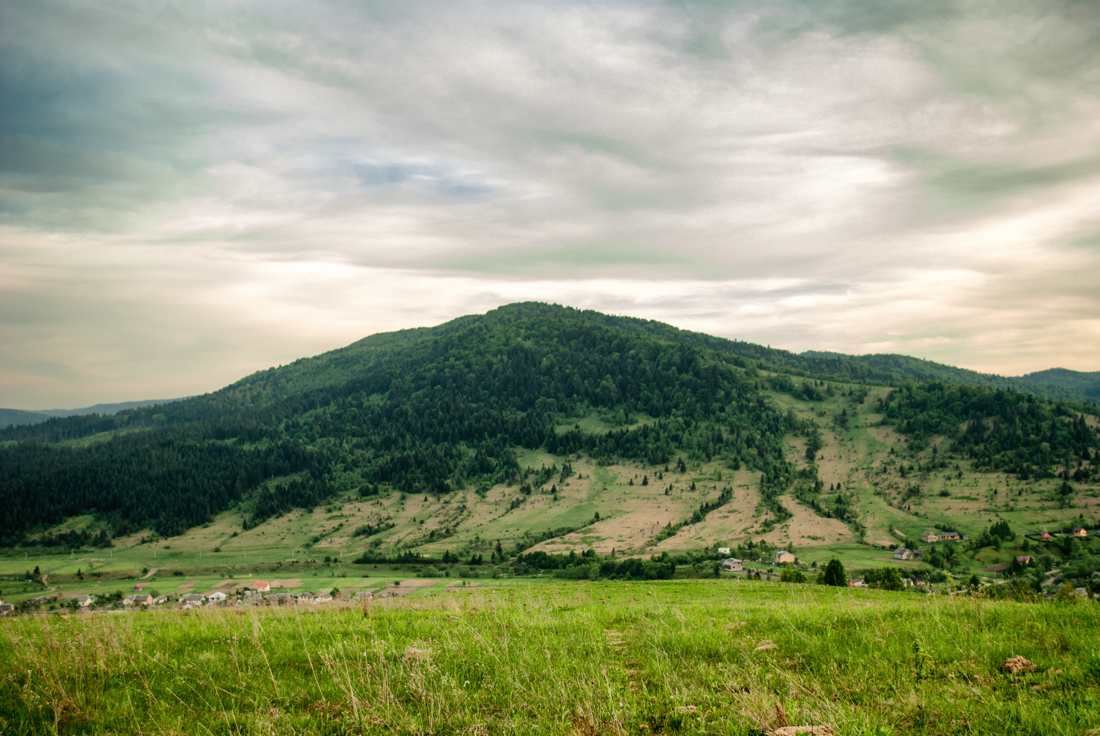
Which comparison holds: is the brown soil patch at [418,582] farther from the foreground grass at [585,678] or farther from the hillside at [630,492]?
the foreground grass at [585,678]

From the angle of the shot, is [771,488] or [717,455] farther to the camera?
[717,455]

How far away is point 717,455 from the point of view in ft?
602

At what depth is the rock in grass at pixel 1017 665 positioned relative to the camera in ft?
20.7

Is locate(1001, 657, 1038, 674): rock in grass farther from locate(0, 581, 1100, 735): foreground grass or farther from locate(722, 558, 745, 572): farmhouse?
locate(722, 558, 745, 572): farmhouse

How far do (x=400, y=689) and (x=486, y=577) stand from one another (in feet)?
310

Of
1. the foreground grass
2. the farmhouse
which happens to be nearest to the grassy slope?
the farmhouse

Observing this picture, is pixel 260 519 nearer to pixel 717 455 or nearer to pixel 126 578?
pixel 126 578

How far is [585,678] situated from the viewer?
21.7 feet

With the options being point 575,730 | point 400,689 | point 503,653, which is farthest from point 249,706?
point 575,730

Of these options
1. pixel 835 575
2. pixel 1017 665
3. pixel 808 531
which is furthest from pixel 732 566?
pixel 1017 665

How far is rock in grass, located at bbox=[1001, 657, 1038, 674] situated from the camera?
631cm

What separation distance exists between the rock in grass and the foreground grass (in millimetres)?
91

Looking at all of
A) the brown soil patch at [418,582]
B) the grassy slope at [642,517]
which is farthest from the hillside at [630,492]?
the brown soil patch at [418,582]

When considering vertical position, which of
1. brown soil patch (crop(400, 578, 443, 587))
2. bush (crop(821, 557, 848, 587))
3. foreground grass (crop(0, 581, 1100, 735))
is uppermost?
foreground grass (crop(0, 581, 1100, 735))
